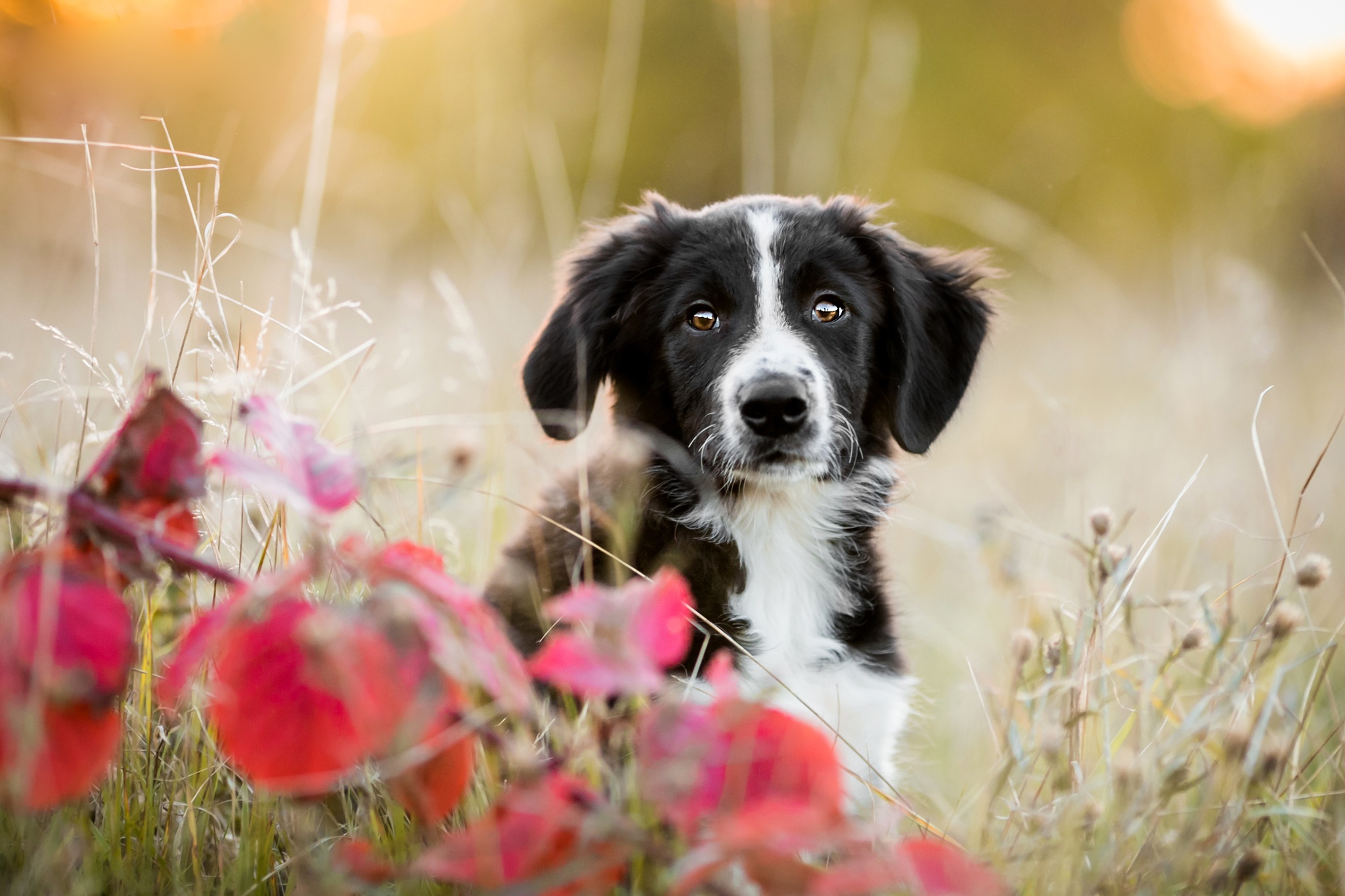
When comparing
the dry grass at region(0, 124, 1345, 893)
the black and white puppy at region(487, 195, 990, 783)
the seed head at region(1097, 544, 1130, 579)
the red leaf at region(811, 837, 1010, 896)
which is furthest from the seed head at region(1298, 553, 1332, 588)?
the black and white puppy at region(487, 195, 990, 783)

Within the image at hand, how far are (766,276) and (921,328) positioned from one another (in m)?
0.54

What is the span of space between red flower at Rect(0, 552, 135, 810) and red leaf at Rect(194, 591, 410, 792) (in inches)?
4.8

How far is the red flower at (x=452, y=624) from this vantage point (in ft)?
3.19

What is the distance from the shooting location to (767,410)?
262 centimetres

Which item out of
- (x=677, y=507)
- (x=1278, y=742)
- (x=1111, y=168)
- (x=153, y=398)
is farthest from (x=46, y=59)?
(x=1111, y=168)

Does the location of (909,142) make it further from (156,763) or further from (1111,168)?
(156,763)

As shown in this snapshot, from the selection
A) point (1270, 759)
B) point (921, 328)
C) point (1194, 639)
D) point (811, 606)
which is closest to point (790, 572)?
point (811, 606)

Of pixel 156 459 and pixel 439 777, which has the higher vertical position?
pixel 156 459

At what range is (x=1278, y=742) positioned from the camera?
146 centimetres

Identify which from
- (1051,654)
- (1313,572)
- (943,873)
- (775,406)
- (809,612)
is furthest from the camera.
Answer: (809,612)

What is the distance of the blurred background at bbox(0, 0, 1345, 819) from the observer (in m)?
3.00

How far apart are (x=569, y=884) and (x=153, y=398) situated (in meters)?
0.75

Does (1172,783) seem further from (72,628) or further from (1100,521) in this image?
(72,628)

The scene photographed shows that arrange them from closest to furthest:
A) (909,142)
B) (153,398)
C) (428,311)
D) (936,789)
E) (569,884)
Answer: (569,884), (153,398), (936,789), (428,311), (909,142)
